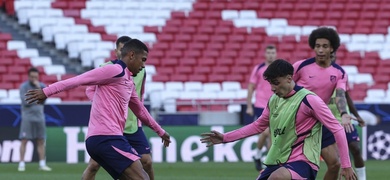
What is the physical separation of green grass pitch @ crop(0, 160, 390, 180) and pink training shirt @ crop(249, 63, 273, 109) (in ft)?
4.21

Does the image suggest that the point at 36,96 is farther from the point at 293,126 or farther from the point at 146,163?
the point at 146,163

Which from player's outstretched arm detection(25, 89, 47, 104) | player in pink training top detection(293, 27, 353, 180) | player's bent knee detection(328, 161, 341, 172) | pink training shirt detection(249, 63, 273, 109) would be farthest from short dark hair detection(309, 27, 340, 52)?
pink training shirt detection(249, 63, 273, 109)

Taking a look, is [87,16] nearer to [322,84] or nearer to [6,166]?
[6,166]

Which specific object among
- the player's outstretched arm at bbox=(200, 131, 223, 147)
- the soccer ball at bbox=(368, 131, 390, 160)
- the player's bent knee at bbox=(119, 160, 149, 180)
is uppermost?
the player's outstretched arm at bbox=(200, 131, 223, 147)

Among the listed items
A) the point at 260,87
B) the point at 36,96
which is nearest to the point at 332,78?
the point at 36,96

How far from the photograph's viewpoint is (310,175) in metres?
9.22

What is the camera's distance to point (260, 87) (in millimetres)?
18875

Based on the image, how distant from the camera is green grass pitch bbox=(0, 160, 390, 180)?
16.3m

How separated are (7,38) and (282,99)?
1803 centimetres

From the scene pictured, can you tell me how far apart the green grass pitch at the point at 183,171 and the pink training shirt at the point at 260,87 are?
1284mm

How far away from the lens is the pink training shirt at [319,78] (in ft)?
39.4

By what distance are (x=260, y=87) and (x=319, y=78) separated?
6.85m

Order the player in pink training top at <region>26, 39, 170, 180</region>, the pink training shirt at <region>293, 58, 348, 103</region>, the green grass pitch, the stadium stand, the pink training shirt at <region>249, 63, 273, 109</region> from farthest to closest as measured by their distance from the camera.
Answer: the stadium stand, the pink training shirt at <region>249, 63, 273, 109</region>, the green grass pitch, the pink training shirt at <region>293, 58, 348, 103</region>, the player in pink training top at <region>26, 39, 170, 180</region>

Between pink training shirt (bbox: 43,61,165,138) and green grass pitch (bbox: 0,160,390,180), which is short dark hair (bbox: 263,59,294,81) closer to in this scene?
pink training shirt (bbox: 43,61,165,138)
